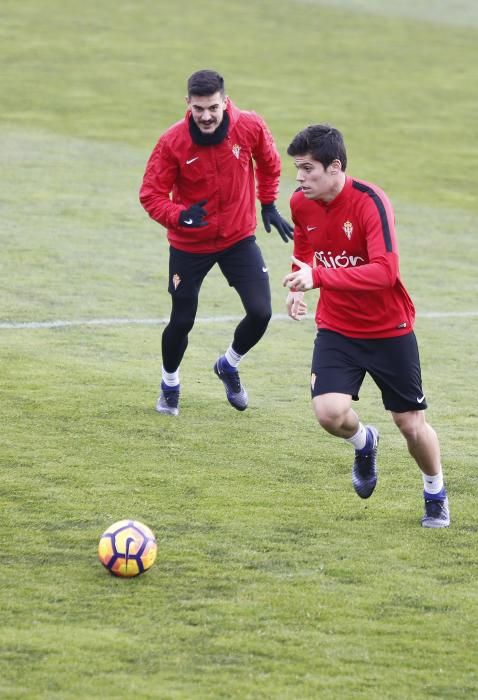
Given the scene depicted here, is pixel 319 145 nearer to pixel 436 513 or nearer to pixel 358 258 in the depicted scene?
pixel 358 258

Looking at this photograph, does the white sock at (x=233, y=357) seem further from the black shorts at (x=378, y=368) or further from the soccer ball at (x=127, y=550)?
the soccer ball at (x=127, y=550)

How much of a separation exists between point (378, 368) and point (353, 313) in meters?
0.35

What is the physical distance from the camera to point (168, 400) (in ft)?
32.9

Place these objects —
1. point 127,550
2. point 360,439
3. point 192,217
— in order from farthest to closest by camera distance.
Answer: point 192,217 → point 360,439 → point 127,550

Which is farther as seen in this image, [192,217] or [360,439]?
[192,217]

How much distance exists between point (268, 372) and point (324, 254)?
168 inches

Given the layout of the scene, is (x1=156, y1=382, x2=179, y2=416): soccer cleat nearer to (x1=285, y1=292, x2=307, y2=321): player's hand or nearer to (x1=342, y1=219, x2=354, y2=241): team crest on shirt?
(x1=285, y1=292, x2=307, y2=321): player's hand

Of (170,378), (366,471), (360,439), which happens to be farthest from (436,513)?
(170,378)

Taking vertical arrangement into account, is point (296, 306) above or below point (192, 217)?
above

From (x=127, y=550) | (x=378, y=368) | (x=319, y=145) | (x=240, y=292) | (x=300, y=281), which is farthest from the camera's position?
(x=240, y=292)

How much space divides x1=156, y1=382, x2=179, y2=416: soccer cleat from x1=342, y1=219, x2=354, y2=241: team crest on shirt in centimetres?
300

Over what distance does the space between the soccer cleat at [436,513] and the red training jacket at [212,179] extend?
9.35 ft

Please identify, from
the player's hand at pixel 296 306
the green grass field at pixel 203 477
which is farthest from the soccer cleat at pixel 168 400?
the player's hand at pixel 296 306

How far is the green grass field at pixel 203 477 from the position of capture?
583 cm
